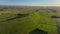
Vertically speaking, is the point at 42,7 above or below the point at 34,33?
above

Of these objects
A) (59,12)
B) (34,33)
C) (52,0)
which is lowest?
(34,33)

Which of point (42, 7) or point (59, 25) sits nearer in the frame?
point (59, 25)

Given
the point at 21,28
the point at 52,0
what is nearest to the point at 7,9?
the point at 21,28

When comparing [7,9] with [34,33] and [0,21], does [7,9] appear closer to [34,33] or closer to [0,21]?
[0,21]

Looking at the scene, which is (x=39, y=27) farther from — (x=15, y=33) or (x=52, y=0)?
(x=52, y=0)

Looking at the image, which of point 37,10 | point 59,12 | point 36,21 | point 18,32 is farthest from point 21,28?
point 59,12

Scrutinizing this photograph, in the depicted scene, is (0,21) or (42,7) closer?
(0,21)
